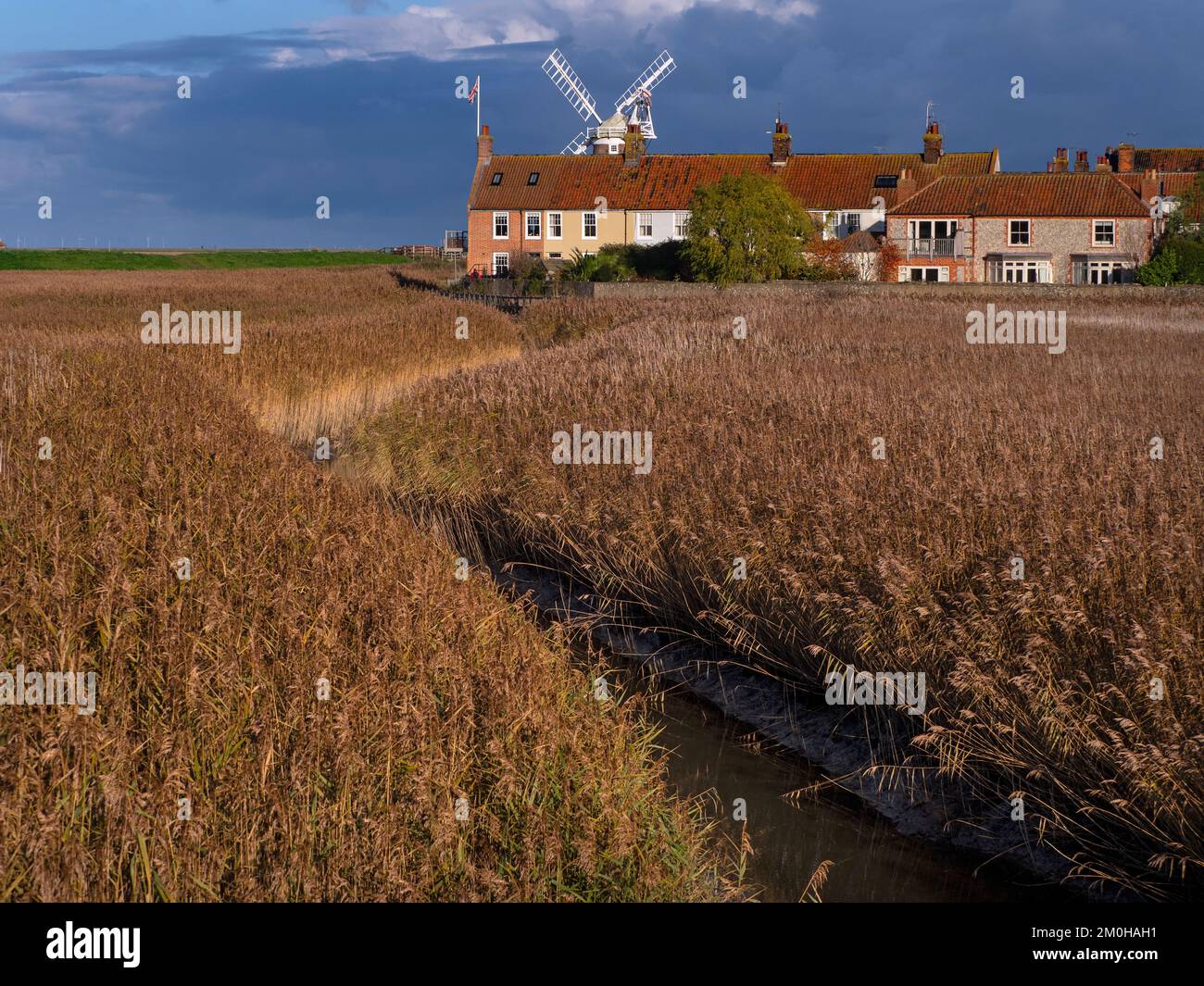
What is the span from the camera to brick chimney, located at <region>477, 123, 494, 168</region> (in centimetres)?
6975

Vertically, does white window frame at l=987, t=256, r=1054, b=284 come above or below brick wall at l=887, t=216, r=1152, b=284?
below

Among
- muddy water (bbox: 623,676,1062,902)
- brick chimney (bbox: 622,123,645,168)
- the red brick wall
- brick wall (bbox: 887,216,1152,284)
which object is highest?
brick chimney (bbox: 622,123,645,168)

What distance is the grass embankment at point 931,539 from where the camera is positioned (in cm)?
601

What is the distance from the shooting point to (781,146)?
211 ft

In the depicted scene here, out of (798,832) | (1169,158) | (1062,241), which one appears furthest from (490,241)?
(798,832)

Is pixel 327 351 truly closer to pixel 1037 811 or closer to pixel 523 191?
pixel 1037 811

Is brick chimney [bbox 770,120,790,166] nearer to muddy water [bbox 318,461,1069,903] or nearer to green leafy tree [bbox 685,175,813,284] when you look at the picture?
green leafy tree [bbox 685,175,813,284]

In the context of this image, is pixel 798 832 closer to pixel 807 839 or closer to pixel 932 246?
pixel 807 839

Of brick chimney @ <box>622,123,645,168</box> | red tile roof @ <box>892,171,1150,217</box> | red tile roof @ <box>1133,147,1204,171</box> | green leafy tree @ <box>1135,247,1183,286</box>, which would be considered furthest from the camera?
red tile roof @ <box>1133,147,1204,171</box>

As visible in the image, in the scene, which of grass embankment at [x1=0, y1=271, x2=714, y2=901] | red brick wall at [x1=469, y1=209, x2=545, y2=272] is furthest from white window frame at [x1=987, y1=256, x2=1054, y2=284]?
grass embankment at [x1=0, y1=271, x2=714, y2=901]

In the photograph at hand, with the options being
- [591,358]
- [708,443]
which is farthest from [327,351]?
[708,443]

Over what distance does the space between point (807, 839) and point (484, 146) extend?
6722 cm

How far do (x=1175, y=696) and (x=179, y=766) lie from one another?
14.5 feet

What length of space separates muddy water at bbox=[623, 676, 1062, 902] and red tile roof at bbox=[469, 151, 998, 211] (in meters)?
55.6
